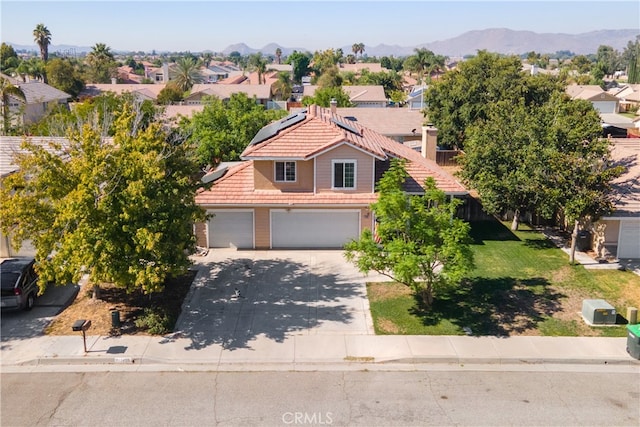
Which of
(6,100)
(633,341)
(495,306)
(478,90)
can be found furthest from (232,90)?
(633,341)

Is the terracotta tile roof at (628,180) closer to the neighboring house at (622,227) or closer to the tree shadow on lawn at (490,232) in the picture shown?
the neighboring house at (622,227)

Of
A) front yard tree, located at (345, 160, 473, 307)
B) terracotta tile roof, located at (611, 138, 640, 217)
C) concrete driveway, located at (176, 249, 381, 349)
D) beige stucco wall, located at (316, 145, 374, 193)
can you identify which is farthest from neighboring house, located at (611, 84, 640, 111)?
front yard tree, located at (345, 160, 473, 307)

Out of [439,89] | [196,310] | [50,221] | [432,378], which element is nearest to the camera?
[432,378]

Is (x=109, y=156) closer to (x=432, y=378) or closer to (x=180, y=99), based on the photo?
(x=432, y=378)

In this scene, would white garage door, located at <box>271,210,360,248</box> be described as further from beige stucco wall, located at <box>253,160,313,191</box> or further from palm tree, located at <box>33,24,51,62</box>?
palm tree, located at <box>33,24,51,62</box>

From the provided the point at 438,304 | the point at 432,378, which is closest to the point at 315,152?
the point at 438,304

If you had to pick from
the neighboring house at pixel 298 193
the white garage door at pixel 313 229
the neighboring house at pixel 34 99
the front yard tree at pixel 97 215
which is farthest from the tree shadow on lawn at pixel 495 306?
the neighboring house at pixel 34 99
